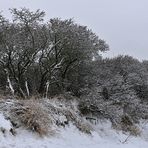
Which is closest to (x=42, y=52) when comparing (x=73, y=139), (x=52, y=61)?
(x=52, y=61)

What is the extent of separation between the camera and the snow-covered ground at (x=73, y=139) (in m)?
10.1

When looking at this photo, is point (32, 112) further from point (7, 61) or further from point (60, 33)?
point (60, 33)

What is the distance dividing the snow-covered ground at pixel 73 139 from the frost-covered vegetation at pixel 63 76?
379mm

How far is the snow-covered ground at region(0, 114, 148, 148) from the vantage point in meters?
10.1

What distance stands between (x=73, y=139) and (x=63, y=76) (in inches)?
310

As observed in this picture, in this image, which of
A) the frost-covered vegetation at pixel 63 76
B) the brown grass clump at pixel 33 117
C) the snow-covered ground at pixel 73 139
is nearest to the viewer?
the snow-covered ground at pixel 73 139

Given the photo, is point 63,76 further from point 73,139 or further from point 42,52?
point 73,139

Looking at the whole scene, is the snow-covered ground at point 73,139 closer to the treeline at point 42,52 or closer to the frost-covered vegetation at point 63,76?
the frost-covered vegetation at point 63,76

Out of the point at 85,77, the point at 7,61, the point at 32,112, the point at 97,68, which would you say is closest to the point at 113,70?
the point at 97,68

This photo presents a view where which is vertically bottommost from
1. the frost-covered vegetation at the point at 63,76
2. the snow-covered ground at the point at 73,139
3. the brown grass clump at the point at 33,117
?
the snow-covered ground at the point at 73,139

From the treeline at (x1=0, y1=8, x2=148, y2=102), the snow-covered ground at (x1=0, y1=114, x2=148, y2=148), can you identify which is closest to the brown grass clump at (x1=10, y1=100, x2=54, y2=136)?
the snow-covered ground at (x1=0, y1=114, x2=148, y2=148)

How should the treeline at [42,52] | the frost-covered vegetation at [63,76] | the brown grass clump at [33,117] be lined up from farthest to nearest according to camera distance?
1. the treeline at [42,52]
2. the frost-covered vegetation at [63,76]
3. the brown grass clump at [33,117]

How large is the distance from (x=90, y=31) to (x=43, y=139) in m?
9.96

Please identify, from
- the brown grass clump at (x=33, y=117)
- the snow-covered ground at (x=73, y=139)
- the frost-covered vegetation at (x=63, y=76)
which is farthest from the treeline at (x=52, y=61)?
the brown grass clump at (x=33, y=117)
